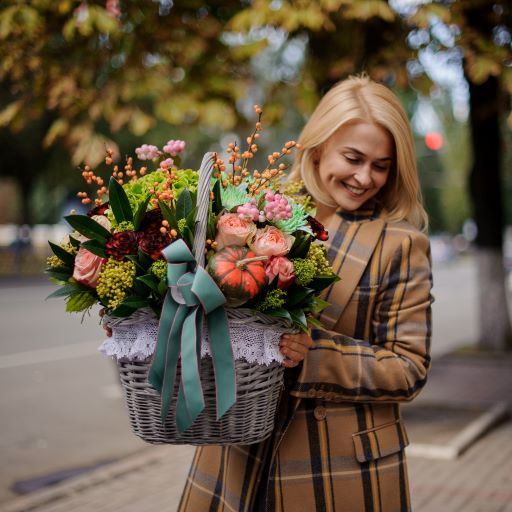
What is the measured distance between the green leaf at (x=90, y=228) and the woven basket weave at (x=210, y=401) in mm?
221

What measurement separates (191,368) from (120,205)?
1.32ft

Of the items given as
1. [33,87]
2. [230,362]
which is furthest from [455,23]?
[230,362]

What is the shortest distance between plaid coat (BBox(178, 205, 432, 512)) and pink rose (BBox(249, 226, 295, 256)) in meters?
0.42

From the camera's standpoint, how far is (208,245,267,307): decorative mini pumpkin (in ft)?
5.39

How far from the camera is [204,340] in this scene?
5.65ft

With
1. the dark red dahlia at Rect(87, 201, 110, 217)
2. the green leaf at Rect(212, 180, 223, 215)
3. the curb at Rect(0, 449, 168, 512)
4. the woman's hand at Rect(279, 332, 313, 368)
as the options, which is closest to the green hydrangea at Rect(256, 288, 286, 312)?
the woman's hand at Rect(279, 332, 313, 368)

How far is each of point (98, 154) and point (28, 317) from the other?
33.8 ft

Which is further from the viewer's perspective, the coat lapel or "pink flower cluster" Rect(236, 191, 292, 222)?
the coat lapel

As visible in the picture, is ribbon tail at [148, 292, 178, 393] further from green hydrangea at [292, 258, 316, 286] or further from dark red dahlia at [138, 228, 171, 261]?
green hydrangea at [292, 258, 316, 286]

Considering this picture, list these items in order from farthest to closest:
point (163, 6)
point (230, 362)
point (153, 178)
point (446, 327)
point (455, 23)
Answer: point (446, 327)
point (163, 6)
point (455, 23)
point (153, 178)
point (230, 362)

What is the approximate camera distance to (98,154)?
502 cm

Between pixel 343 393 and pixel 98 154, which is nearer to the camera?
pixel 343 393

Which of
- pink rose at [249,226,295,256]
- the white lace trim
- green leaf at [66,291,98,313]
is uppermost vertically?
pink rose at [249,226,295,256]

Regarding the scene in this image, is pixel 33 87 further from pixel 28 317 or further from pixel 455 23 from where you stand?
pixel 28 317
